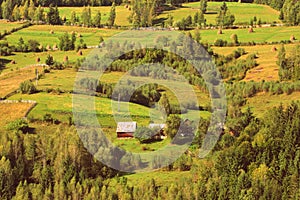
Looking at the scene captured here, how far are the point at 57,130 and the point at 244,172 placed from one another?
76.4ft

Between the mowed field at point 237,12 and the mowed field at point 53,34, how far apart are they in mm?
21450

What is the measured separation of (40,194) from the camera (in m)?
72.6

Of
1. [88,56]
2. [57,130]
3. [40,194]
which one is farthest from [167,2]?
[40,194]

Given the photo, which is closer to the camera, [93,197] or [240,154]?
[93,197]

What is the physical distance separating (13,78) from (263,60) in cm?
4356

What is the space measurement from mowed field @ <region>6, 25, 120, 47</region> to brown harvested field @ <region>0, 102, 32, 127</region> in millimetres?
45200

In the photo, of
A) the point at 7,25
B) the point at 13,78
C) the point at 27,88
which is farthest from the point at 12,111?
the point at 7,25

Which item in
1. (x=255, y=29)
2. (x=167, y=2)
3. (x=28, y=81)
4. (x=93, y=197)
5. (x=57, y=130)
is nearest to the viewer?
(x=93, y=197)

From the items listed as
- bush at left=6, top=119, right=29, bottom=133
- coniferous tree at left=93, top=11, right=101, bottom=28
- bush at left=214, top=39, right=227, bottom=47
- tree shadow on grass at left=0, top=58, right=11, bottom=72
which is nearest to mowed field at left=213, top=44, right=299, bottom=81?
bush at left=214, top=39, right=227, bottom=47

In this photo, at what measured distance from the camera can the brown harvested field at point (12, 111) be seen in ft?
304

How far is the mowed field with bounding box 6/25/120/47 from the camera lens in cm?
14462

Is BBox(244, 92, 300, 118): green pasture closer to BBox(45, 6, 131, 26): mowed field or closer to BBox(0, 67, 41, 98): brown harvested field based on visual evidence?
BBox(0, 67, 41, 98): brown harvested field

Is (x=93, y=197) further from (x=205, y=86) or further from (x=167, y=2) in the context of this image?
(x=167, y=2)

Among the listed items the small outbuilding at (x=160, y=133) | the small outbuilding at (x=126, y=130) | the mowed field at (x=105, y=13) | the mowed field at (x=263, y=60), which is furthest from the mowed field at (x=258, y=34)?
the small outbuilding at (x=126, y=130)
